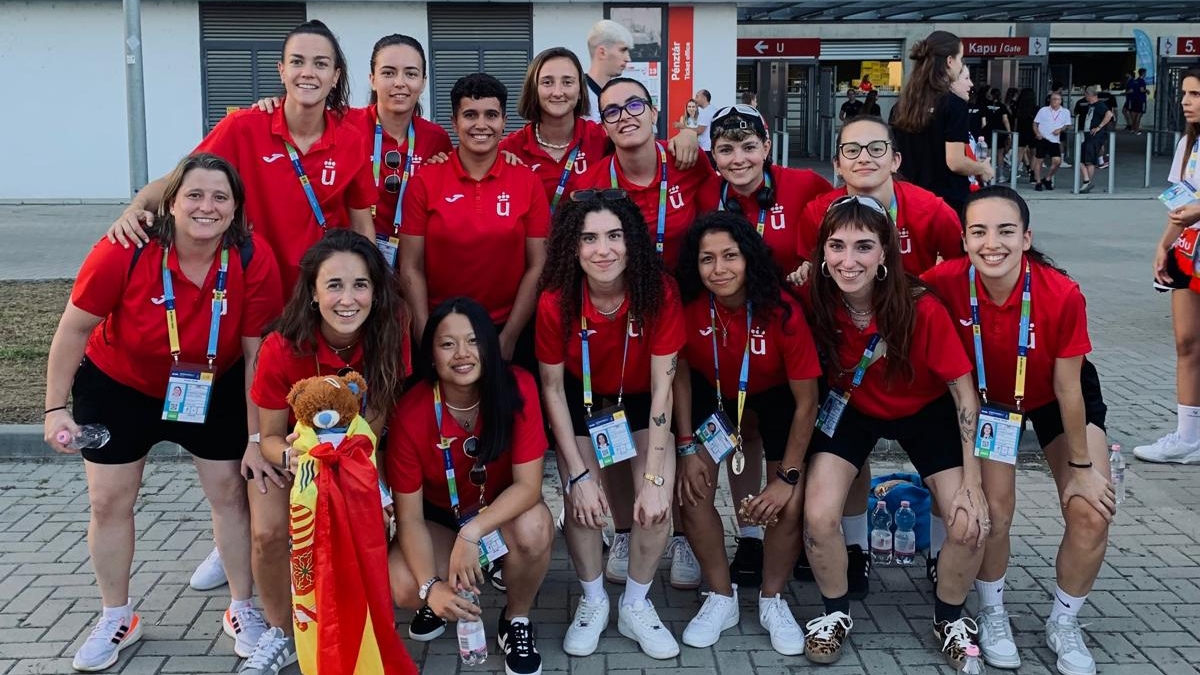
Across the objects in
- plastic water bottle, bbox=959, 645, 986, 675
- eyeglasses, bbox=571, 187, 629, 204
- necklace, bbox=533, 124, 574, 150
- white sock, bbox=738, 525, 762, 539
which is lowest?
plastic water bottle, bbox=959, 645, 986, 675

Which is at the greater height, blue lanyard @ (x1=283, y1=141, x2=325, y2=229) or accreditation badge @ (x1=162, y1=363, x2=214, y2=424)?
blue lanyard @ (x1=283, y1=141, x2=325, y2=229)


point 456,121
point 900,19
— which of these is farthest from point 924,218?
point 900,19

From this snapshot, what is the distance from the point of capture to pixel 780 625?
4078 mm

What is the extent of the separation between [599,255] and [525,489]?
2.80ft

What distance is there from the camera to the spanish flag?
3.44 meters

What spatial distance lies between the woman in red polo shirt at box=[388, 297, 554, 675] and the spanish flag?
0.99 feet

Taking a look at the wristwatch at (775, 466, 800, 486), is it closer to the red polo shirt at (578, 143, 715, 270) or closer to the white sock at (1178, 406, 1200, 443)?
the red polo shirt at (578, 143, 715, 270)

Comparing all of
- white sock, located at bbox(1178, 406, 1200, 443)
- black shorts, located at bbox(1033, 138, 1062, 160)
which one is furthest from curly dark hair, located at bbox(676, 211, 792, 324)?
black shorts, located at bbox(1033, 138, 1062, 160)

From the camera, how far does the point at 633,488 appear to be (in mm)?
4629

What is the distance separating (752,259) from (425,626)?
1.78 meters

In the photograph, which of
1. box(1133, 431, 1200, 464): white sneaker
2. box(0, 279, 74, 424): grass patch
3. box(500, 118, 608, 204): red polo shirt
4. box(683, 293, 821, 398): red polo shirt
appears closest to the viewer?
box(683, 293, 821, 398): red polo shirt

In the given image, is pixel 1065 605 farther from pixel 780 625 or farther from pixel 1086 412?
pixel 780 625

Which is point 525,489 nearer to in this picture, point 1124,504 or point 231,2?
point 1124,504

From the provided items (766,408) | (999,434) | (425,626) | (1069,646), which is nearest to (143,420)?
(425,626)
